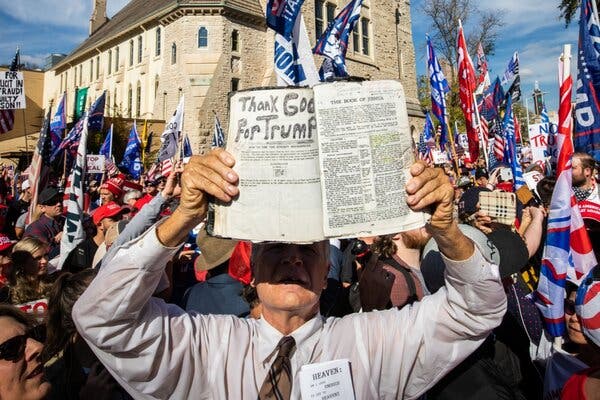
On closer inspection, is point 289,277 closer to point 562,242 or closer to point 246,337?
point 246,337

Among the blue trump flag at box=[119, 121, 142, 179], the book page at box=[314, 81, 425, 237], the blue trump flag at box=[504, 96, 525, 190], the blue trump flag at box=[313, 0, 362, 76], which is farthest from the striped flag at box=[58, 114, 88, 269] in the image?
the blue trump flag at box=[119, 121, 142, 179]

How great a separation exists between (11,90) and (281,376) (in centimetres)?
1056

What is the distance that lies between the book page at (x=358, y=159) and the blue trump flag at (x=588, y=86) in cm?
324

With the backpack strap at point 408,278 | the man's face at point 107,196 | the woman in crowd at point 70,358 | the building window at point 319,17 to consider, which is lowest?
the woman in crowd at point 70,358

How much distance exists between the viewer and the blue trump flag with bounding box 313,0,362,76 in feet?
25.7

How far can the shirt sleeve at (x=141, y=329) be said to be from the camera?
5.10 ft

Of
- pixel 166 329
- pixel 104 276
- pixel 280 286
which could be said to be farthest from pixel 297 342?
pixel 104 276

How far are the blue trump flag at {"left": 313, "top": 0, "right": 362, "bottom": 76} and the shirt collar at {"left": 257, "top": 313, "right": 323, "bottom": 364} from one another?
21.6 ft

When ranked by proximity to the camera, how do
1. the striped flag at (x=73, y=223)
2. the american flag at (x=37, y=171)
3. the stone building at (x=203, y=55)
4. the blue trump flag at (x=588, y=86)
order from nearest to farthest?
the blue trump flag at (x=588, y=86) < the striped flag at (x=73, y=223) < the american flag at (x=37, y=171) < the stone building at (x=203, y=55)

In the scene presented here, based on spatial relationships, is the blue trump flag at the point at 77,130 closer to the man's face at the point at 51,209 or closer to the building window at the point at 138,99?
the man's face at the point at 51,209

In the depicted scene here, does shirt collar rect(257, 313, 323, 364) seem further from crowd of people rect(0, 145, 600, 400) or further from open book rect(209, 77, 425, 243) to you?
open book rect(209, 77, 425, 243)

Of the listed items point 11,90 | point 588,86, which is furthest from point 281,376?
point 11,90

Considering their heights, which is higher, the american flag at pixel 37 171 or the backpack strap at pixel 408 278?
→ the american flag at pixel 37 171

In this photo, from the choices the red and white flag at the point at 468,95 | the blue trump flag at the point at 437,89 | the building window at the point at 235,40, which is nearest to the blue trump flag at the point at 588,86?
the red and white flag at the point at 468,95
